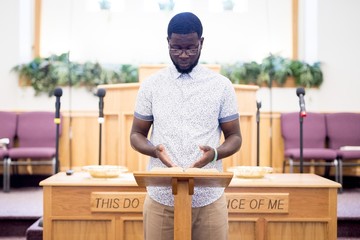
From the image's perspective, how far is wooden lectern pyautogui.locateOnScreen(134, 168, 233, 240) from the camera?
1.55 meters

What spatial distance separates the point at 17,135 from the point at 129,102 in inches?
76.5

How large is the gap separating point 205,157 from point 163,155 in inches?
6.2

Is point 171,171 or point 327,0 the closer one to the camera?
point 171,171

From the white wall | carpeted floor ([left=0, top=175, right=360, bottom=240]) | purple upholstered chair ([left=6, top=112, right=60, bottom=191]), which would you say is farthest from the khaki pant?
the white wall

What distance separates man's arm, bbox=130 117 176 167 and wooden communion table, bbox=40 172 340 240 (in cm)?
116

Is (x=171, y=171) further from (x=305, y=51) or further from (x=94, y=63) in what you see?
(x=305, y=51)

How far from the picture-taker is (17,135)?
6180 mm

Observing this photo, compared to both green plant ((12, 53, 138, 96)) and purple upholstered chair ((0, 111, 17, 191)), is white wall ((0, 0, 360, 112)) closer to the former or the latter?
green plant ((12, 53, 138, 96))

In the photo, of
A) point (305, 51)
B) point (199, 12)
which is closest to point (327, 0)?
point (305, 51)

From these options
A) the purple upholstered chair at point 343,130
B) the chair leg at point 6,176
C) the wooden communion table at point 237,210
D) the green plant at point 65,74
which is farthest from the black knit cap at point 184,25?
the green plant at point 65,74

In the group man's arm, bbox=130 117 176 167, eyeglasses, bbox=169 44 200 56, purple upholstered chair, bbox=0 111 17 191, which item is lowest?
purple upholstered chair, bbox=0 111 17 191

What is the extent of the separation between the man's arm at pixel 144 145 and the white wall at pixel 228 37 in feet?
16.8

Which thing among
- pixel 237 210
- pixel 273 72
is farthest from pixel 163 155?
pixel 273 72

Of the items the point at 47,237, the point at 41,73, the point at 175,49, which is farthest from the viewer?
the point at 41,73
